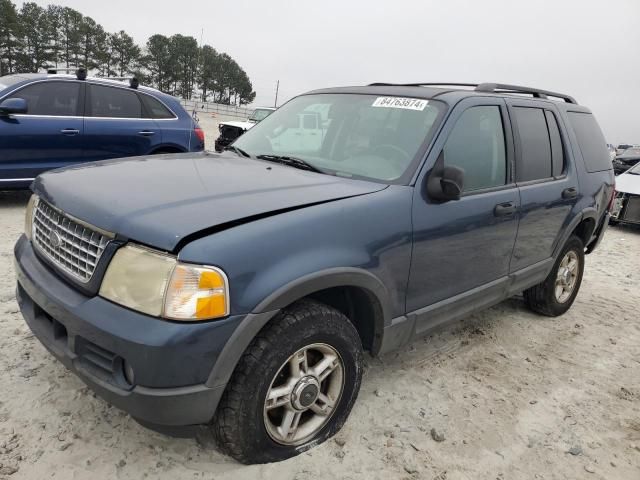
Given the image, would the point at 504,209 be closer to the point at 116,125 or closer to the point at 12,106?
the point at 116,125

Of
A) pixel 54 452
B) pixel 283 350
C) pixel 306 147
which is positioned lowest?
pixel 54 452

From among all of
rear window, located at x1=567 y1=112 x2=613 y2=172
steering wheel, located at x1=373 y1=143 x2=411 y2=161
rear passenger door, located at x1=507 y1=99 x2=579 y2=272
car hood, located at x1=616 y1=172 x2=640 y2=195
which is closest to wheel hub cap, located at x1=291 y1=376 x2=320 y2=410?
steering wheel, located at x1=373 y1=143 x2=411 y2=161

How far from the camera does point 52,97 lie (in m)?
6.09

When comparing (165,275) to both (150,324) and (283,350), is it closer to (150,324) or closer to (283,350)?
(150,324)

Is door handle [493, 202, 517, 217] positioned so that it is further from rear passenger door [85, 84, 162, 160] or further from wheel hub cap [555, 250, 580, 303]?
rear passenger door [85, 84, 162, 160]

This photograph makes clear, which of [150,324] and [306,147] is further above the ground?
[306,147]

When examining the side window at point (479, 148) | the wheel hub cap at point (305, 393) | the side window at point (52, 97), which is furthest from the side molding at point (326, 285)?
the side window at point (52, 97)

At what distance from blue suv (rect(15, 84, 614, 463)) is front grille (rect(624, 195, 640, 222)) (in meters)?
7.47

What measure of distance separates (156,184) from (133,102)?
5.06 m

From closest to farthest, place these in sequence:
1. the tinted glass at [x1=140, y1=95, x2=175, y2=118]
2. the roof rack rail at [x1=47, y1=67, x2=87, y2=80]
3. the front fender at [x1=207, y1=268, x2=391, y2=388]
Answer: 1. the front fender at [x1=207, y1=268, x2=391, y2=388]
2. the roof rack rail at [x1=47, y1=67, x2=87, y2=80]
3. the tinted glass at [x1=140, y1=95, x2=175, y2=118]

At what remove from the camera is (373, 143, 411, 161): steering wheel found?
108 inches

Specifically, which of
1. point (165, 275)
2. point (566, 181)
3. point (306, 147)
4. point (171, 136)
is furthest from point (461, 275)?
point (171, 136)

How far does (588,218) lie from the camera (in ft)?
14.5

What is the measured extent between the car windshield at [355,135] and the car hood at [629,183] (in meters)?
8.82
